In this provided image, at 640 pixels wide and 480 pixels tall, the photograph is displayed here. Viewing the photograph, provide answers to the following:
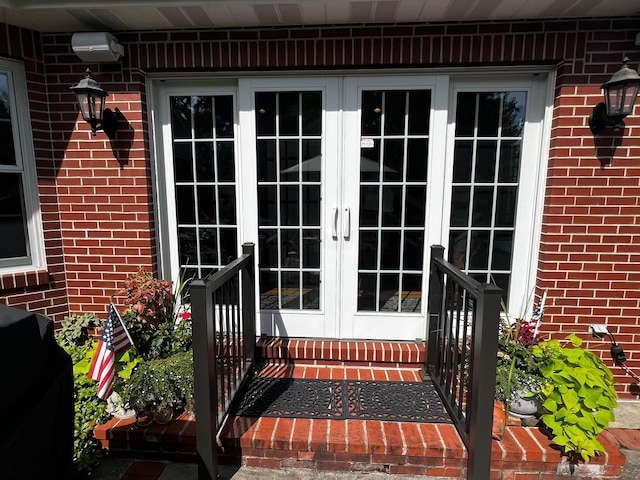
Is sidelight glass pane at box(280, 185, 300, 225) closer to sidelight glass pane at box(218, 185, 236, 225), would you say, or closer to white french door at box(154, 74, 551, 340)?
white french door at box(154, 74, 551, 340)

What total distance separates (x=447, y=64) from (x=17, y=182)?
3388 mm

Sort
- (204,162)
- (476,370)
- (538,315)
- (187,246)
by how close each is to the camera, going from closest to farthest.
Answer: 1. (476,370)
2. (538,315)
3. (204,162)
4. (187,246)

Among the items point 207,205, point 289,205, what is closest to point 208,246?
point 207,205

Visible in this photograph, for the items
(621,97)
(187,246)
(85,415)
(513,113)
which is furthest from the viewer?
(187,246)

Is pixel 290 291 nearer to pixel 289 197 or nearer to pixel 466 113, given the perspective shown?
pixel 289 197

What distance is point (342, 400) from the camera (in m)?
2.32

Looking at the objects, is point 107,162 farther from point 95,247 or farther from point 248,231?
point 248,231

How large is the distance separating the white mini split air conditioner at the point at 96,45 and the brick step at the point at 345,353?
2.44 m

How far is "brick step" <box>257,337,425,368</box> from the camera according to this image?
2701 mm

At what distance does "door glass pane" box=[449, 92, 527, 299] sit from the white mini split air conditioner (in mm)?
2580

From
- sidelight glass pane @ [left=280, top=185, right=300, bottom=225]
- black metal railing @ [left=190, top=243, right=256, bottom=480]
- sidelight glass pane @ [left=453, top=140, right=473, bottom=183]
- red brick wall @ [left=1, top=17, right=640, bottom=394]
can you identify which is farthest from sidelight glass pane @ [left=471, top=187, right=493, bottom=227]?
black metal railing @ [left=190, top=243, right=256, bottom=480]

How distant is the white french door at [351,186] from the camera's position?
8.63ft

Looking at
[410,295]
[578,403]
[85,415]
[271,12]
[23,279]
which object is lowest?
[85,415]

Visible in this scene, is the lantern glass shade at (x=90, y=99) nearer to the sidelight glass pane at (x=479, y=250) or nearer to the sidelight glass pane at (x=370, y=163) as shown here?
the sidelight glass pane at (x=370, y=163)
